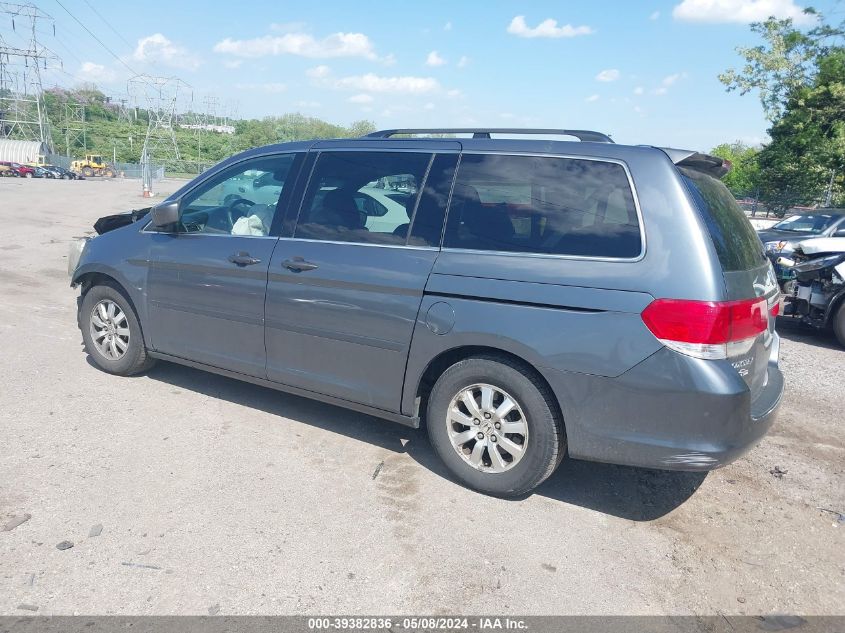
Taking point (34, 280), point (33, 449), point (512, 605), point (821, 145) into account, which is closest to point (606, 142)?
point (512, 605)

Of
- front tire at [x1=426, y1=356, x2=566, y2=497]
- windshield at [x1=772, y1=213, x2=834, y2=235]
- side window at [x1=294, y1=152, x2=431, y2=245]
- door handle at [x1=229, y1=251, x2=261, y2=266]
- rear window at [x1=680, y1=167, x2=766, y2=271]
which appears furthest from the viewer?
windshield at [x1=772, y1=213, x2=834, y2=235]

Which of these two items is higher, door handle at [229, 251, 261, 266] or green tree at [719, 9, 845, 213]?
green tree at [719, 9, 845, 213]

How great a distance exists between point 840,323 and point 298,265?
685cm

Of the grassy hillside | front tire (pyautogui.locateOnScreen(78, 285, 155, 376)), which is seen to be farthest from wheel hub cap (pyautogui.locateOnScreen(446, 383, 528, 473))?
the grassy hillside

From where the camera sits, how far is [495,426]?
3.76m

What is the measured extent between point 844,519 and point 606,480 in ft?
4.31

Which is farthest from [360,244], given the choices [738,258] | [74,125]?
[74,125]

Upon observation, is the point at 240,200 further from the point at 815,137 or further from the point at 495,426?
the point at 815,137

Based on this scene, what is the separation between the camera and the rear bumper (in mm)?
3215

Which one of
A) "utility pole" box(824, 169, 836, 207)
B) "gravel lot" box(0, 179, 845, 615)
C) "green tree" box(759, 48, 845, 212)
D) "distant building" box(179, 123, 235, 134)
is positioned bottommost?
"gravel lot" box(0, 179, 845, 615)

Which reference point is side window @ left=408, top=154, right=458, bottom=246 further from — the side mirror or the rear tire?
the rear tire

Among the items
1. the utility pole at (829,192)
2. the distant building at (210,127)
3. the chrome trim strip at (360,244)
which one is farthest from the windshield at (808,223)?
the distant building at (210,127)

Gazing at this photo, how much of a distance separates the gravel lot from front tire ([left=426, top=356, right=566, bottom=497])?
0.55 ft

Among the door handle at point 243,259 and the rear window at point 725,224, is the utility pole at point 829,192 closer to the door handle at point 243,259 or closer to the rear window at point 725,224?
the rear window at point 725,224
